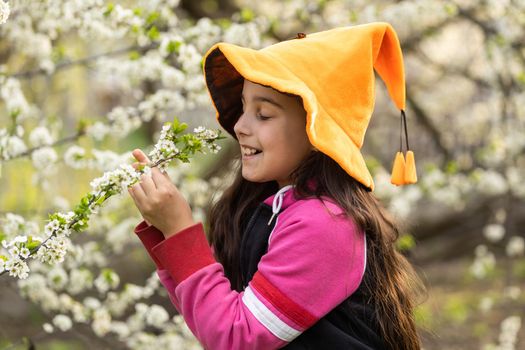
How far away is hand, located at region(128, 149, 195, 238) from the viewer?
167 cm

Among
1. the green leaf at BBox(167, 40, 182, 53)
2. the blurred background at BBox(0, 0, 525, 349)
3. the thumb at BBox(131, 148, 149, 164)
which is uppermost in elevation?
the green leaf at BBox(167, 40, 182, 53)

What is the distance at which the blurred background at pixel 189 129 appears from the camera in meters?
2.81

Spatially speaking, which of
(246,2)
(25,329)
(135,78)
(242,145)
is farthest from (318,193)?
(246,2)

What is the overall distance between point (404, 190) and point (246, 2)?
1.91 metres

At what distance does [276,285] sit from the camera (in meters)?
1.62

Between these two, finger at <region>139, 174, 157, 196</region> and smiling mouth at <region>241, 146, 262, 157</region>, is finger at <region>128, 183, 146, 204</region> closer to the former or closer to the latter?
finger at <region>139, 174, 157, 196</region>

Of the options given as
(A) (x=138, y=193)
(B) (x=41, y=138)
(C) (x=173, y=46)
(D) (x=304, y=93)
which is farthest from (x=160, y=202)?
(B) (x=41, y=138)

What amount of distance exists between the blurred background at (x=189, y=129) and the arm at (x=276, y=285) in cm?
53

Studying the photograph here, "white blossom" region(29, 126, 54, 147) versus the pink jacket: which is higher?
"white blossom" region(29, 126, 54, 147)

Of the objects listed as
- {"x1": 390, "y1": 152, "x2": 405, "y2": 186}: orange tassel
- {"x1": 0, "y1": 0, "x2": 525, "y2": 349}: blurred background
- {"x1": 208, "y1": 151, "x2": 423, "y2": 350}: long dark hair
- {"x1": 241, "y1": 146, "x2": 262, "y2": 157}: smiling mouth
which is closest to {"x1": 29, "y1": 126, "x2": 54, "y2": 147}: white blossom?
{"x1": 0, "y1": 0, "x2": 525, "y2": 349}: blurred background

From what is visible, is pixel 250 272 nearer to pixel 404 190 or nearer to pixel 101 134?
pixel 101 134

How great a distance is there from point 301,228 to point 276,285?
0.14 m

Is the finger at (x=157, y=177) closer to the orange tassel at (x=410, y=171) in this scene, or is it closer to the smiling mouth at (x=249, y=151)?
the smiling mouth at (x=249, y=151)

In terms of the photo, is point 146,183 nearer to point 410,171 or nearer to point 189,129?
point 410,171
